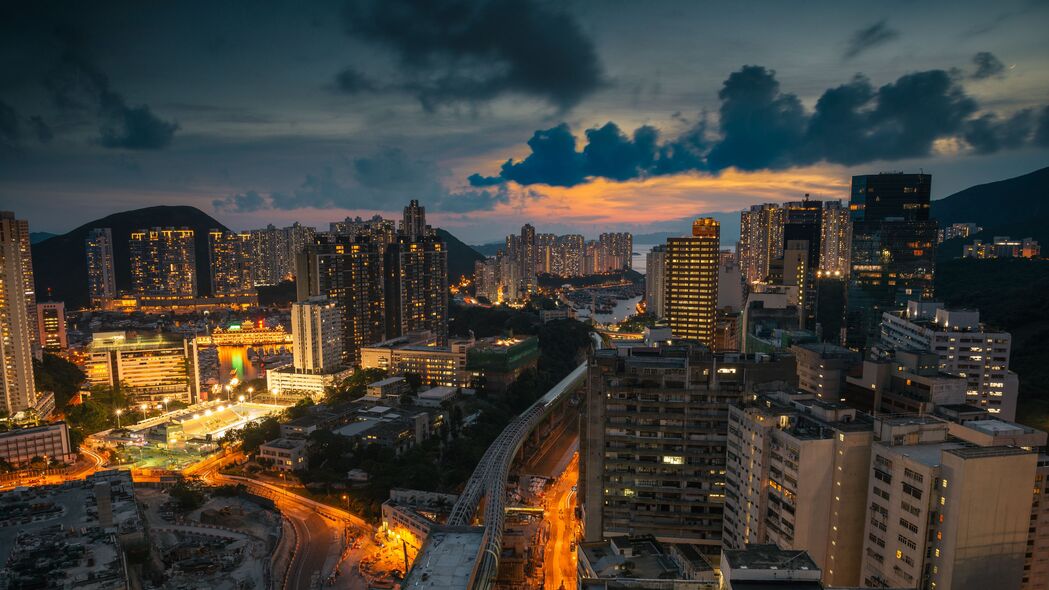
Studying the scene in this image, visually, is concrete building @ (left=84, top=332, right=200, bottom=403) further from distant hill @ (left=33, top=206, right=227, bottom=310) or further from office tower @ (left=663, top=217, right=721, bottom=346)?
distant hill @ (left=33, top=206, right=227, bottom=310)

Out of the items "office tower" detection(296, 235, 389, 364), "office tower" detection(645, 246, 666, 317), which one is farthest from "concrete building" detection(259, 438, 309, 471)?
"office tower" detection(645, 246, 666, 317)

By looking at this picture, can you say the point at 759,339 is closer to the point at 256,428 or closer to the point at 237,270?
the point at 256,428

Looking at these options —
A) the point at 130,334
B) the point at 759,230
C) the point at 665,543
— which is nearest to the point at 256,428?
the point at 130,334

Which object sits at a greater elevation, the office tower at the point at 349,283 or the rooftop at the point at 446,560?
the office tower at the point at 349,283

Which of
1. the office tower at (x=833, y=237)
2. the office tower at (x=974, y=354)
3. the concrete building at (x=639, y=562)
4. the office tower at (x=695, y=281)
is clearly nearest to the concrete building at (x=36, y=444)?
the concrete building at (x=639, y=562)

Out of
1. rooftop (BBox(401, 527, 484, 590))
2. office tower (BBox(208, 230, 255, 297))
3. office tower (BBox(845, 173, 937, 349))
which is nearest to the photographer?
rooftop (BBox(401, 527, 484, 590))

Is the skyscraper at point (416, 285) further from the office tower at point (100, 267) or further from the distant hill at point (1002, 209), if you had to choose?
the distant hill at point (1002, 209)
